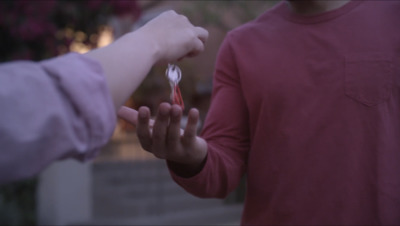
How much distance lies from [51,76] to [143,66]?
0.76 ft

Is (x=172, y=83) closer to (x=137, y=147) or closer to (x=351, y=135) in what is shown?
(x=351, y=135)

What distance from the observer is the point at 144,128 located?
5.12 feet

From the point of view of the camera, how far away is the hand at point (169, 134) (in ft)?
4.78

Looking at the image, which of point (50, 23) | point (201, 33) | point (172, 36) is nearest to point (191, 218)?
point (50, 23)

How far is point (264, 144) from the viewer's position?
1.97 metres

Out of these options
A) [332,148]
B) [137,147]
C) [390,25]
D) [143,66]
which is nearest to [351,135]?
[332,148]

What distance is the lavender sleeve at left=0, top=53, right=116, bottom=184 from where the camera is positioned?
86 centimetres

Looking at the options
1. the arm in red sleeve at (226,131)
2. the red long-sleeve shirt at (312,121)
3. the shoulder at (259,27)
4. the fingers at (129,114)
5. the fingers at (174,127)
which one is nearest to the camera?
the fingers at (174,127)

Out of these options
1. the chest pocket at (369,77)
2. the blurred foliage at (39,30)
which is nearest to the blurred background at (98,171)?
the blurred foliage at (39,30)

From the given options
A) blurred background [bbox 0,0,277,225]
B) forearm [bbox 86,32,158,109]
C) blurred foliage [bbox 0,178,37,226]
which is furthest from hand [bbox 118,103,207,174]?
blurred foliage [bbox 0,178,37,226]

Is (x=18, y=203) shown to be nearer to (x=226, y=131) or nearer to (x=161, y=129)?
(x=226, y=131)

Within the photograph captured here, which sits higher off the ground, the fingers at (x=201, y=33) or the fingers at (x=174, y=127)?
the fingers at (x=201, y=33)

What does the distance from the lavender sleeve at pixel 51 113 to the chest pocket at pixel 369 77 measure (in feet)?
3.65

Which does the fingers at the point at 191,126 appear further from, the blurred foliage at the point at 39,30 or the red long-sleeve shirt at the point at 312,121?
the blurred foliage at the point at 39,30
